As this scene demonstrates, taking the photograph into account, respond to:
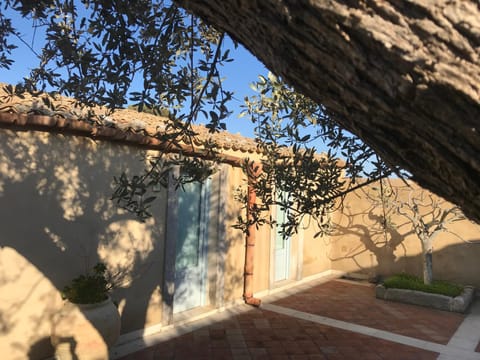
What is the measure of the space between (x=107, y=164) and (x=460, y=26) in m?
5.39

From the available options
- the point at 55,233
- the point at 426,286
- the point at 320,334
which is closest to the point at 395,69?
the point at 55,233

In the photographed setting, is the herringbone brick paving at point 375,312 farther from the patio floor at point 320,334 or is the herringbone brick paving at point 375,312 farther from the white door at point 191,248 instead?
the white door at point 191,248

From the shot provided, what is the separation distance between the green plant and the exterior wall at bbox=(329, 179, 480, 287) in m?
6.73

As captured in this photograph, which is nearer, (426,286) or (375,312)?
(375,312)

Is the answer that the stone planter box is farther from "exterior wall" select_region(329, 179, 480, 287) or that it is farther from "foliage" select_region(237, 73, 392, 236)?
"foliage" select_region(237, 73, 392, 236)

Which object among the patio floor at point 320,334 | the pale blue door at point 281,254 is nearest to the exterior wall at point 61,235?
the patio floor at point 320,334

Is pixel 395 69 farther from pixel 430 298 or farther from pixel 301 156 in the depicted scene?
pixel 430 298

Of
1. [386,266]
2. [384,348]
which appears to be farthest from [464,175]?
[386,266]

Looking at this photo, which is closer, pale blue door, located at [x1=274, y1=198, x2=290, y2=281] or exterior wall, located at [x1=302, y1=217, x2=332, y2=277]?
pale blue door, located at [x1=274, y1=198, x2=290, y2=281]

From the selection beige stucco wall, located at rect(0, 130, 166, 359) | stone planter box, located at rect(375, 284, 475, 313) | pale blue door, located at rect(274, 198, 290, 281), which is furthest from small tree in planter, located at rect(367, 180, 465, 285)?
beige stucco wall, located at rect(0, 130, 166, 359)

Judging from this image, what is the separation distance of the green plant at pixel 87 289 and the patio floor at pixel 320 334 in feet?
3.59

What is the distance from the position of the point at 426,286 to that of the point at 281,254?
12.1 feet

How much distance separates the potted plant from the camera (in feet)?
14.4

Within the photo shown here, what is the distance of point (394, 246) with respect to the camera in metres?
11.0
